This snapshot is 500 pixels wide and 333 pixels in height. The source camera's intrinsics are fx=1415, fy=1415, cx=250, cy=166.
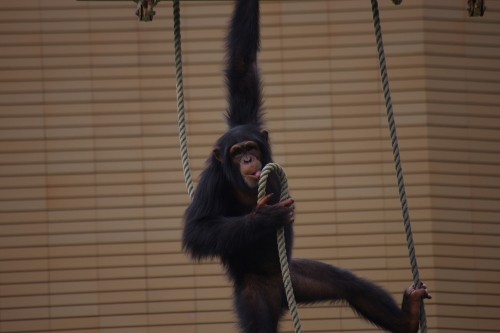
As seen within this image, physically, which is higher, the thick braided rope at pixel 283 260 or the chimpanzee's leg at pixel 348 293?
the thick braided rope at pixel 283 260

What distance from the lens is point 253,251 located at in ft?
29.7

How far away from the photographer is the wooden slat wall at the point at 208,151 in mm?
11812

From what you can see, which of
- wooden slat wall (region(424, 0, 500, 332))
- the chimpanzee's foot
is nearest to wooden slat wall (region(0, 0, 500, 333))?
wooden slat wall (region(424, 0, 500, 332))

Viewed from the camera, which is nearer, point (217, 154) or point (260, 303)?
point (260, 303)

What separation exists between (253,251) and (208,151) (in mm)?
2945

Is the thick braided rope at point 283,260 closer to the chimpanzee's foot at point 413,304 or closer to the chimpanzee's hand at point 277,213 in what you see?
the chimpanzee's hand at point 277,213

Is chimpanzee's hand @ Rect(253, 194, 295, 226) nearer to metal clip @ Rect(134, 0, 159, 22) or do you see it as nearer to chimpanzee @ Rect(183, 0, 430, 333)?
chimpanzee @ Rect(183, 0, 430, 333)

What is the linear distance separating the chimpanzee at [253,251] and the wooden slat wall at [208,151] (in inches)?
103

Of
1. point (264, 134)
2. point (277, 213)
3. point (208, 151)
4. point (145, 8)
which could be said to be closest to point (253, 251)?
point (277, 213)

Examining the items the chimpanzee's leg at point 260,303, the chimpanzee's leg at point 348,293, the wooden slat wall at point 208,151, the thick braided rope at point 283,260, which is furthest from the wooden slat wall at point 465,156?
the thick braided rope at point 283,260

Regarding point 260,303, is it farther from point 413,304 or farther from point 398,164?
point 398,164

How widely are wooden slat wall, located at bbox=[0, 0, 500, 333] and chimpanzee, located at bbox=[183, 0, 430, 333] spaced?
103 inches

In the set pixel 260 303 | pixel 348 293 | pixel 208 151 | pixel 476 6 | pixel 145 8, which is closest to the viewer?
pixel 145 8

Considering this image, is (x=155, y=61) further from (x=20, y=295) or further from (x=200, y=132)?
(x=20, y=295)
